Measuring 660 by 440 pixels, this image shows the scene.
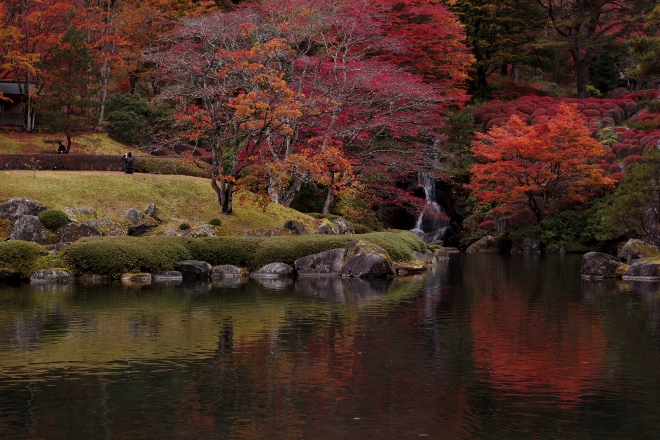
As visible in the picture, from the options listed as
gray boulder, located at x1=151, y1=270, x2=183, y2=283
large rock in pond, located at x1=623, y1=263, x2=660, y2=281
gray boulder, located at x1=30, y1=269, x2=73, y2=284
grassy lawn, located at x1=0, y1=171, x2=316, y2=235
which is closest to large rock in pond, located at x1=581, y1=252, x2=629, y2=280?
large rock in pond, located at x1=623, y1=263, x2=660, y2=281

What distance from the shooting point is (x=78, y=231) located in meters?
34.2

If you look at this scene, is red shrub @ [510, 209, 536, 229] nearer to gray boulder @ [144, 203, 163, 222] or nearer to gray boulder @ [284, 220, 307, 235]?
gray boulder @ [284, 220, 307, 235]

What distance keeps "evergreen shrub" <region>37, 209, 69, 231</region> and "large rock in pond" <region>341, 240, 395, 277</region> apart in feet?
41.1

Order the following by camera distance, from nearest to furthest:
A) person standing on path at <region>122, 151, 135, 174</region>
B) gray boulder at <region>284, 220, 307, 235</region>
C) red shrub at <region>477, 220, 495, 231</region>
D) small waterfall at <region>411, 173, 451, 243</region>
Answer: gray boulder at <region>284, 220, 307, 235</region>
person standing on path at <region>122, 151, 135, 174</region>
red shrub at <region>477, 220, 495, 231</region>
small waterfall at <region>411, 173, 451, 243</region>

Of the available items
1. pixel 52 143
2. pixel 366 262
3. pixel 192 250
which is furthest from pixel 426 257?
pixel 52 143

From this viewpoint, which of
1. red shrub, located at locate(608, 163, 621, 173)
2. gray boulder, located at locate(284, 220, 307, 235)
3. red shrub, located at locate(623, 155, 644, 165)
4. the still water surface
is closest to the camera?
the still water surface

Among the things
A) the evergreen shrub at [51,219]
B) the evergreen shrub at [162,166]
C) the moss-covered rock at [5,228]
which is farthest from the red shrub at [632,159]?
the moss-covered rock at [5,228]

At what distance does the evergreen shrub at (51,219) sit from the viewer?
3388 centimetres

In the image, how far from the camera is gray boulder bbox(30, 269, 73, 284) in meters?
29.8

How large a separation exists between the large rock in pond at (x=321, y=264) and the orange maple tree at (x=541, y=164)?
1915 cm

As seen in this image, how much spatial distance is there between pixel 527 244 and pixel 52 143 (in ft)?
109

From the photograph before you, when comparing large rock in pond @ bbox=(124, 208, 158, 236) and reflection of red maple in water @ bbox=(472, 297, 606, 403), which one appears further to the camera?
large rock in pond @ bbox=(124, 208, 158, 236)

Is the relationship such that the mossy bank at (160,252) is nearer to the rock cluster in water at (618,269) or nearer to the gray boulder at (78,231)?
the gray boulder at (78,231)

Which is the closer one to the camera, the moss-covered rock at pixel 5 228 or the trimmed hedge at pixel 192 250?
the trimmed hedge at pixel 192 250
